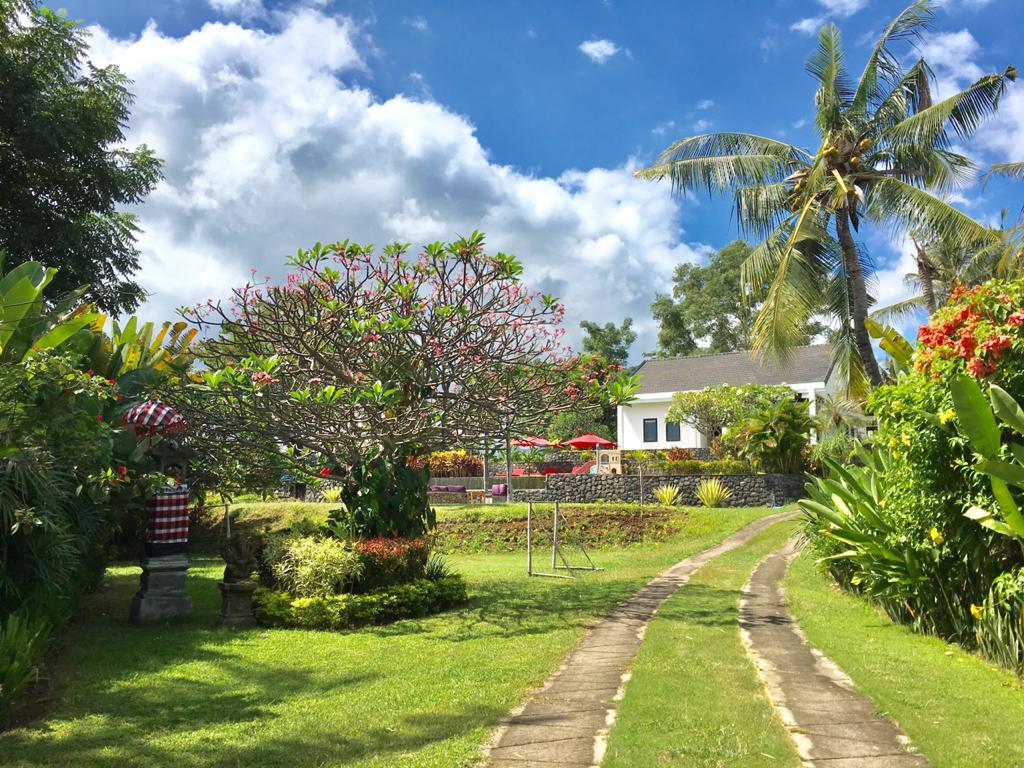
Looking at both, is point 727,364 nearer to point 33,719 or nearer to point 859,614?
point 859,614

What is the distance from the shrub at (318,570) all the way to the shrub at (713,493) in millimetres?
14817

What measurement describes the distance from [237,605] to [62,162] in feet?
Answer: 47.4

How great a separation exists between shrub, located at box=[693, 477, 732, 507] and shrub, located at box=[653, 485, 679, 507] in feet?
2.32

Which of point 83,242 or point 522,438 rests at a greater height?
point 83,242

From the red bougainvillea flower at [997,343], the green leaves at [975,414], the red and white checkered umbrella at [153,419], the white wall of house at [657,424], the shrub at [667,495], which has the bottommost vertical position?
the shrub at [667,495]

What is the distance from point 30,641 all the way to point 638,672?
5063 mm

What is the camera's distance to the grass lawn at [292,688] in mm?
4812

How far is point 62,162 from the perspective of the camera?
718 inches

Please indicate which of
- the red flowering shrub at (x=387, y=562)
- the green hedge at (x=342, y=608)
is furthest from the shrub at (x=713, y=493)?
the green hedge at (x=342, y=608)

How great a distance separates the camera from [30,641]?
5.93m

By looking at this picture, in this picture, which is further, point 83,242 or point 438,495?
point 438,495

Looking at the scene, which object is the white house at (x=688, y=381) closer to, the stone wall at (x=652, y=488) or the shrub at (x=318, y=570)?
the stone wall at (x=652, y=488)

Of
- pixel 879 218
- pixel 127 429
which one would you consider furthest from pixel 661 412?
pixel 127 429

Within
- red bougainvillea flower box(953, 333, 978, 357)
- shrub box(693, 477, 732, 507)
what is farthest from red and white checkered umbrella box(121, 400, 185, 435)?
shrub box(693, 477, 732, 507)
